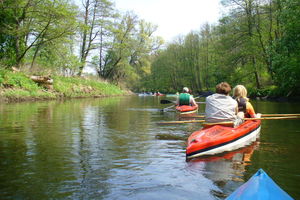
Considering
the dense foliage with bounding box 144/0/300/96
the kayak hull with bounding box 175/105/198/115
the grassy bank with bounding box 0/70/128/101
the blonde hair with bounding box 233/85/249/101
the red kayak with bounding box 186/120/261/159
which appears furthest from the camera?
the grassy bank with bounding box 0/70/128/101

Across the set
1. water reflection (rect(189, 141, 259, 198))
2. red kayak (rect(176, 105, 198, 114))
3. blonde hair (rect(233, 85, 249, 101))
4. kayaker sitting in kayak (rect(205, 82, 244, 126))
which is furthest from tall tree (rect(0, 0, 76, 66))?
water reflection (rect(189, 141, 259, 198))

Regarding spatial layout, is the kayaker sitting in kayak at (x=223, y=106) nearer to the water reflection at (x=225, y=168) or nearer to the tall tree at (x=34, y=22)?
the water reflection at (x=225, y=168)

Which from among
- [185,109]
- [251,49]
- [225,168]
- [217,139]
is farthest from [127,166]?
[251,49]

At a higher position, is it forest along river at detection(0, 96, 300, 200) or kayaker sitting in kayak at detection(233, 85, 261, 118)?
kayaker sitting in kayak at detection(233, 85, 261, 118)

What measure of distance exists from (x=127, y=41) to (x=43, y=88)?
19.9 metres

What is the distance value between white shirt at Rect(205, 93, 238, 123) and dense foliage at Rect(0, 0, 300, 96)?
13.5 meters

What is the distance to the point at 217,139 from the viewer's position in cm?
572

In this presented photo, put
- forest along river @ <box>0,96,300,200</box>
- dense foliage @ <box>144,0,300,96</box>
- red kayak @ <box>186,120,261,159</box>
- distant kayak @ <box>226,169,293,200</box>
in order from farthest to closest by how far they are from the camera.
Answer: dense foliage @ <box>144,0,300,96</box>
red kayak @ <box>186,120,261,159</box>
forest along river @ <box>0,96,300,200</box>
distant kayak @ <box>226,169,293,200</box>

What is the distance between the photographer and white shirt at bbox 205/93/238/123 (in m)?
6.38

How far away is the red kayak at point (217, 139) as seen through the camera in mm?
5420

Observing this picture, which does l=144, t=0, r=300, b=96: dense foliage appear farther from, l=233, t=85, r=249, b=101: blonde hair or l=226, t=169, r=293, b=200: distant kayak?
l=226, t=169, r=293, b=200: distant kayak

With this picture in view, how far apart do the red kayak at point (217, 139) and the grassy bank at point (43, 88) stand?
60.1 feet

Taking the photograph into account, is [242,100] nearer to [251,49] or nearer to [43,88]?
[43,88]

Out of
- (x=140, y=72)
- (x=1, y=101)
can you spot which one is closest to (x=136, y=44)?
(x=140, y=72)
